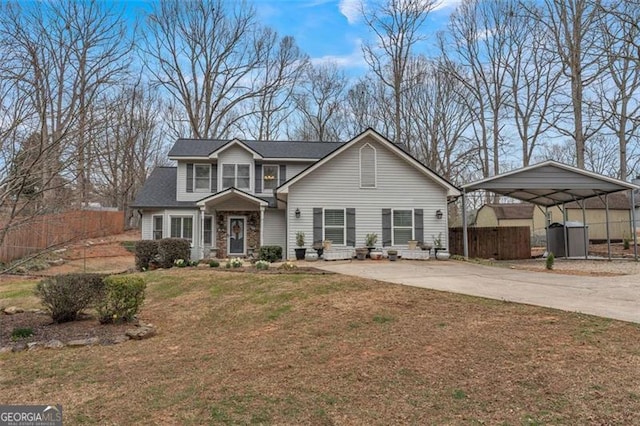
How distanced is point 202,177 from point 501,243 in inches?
562

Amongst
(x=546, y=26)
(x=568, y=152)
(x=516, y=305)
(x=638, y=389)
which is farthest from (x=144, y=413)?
(x=568, y=152)

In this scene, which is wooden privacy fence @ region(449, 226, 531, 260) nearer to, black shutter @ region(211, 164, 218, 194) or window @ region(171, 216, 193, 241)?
black shutter @ region(211, 164, 218, 194)

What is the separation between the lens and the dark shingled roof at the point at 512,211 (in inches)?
1409

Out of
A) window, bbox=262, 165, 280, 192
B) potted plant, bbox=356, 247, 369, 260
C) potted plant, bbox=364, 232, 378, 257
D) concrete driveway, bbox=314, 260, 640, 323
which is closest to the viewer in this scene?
concrete driveway, bbox=314, 260, 640, 323

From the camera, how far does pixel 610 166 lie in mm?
35938

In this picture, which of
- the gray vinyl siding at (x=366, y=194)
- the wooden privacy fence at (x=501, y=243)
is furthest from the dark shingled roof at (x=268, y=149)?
the wooden privacy fence at (x=501, y=243)

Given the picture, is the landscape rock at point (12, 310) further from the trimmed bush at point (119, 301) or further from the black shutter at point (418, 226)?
the black shutter at point (418, 226)

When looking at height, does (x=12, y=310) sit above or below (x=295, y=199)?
below

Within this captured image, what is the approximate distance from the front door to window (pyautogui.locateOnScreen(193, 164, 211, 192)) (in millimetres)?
2295

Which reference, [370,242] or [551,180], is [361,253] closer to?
[370,242]

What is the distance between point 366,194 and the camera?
17.1 metres

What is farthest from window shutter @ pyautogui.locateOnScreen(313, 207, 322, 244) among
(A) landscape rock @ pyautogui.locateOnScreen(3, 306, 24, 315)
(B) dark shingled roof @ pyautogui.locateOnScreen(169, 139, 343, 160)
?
A: (A) landscape rock @ pyautogui.locateOnScreen(3, 306, 24, 315)

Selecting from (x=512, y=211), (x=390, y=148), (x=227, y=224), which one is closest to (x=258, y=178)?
(x=227, y=224)

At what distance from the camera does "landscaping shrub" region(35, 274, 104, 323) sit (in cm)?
721
